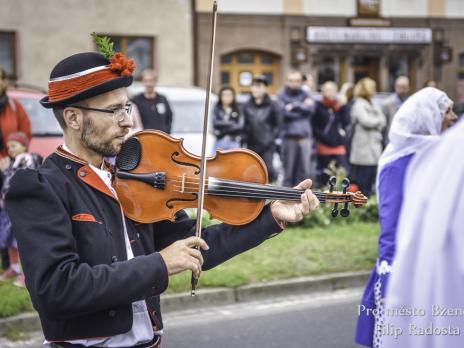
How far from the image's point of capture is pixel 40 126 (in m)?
9.62

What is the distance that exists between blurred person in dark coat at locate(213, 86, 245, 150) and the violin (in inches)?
295

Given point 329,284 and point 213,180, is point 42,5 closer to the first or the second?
point 329,284

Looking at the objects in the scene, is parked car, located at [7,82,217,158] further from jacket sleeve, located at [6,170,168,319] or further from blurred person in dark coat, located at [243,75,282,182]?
jacket sleeve, located at [6,170,168,319]

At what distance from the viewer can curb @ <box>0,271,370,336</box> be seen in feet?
19.0

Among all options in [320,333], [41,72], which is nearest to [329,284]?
[320,333]

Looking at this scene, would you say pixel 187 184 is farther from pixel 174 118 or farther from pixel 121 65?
pixel 174 118

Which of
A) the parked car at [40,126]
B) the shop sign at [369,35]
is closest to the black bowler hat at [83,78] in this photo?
the parked car at [40,126]

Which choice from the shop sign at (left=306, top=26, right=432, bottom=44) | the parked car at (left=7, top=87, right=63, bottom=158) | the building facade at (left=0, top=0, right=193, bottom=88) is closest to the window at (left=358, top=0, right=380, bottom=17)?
the shop sign at (left=306, top=26, right=432, bottom=44)

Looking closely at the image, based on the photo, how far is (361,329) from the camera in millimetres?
3637

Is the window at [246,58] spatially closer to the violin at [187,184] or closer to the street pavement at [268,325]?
the street pavement at [268,325]

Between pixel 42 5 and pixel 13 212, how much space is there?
1898cm

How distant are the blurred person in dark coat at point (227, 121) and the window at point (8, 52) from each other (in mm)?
11184

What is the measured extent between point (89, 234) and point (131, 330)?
0.36m

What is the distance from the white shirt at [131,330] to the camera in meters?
2.44
